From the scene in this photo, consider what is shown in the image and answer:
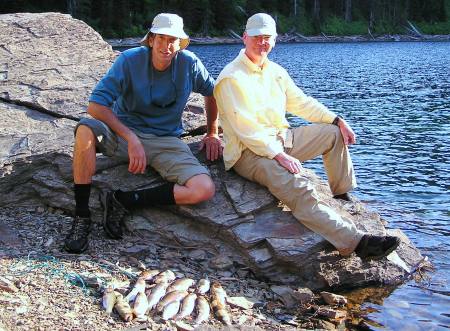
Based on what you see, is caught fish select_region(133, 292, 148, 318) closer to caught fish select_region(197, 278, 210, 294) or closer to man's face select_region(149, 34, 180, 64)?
caught fish select_region(197, 278, 210, 294)

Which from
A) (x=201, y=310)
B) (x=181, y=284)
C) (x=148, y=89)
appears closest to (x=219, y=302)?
(x=201, y=310)

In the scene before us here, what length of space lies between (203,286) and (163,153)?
1691mm

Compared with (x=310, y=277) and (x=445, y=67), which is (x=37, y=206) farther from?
(x=445, y=67)

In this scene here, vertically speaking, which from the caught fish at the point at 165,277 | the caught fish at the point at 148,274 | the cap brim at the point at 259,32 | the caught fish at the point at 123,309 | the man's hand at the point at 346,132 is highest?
the cap brim at the point at 259,32

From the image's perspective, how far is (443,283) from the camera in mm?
7965

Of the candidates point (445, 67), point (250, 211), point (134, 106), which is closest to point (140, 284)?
point (250, 211)

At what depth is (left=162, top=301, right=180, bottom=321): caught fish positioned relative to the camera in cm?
592

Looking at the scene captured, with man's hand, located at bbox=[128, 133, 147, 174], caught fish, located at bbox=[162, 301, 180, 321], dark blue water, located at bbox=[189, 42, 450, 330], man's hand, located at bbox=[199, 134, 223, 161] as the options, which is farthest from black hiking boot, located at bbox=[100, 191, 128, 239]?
dark blue water, located at bbox=[189, 42, 450, 330]

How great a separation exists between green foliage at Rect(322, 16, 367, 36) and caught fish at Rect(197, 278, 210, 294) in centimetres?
10683

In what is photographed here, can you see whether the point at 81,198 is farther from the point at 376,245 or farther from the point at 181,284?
the point at 376,245

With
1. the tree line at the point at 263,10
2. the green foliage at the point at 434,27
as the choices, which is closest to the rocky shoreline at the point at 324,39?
the tree line at the point at 263,10

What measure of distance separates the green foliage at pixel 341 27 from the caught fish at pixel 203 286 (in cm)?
10683

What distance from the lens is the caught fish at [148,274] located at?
660 cm

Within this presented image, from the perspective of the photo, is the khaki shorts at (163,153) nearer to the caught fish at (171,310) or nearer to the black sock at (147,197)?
the black sock at (147,197)
